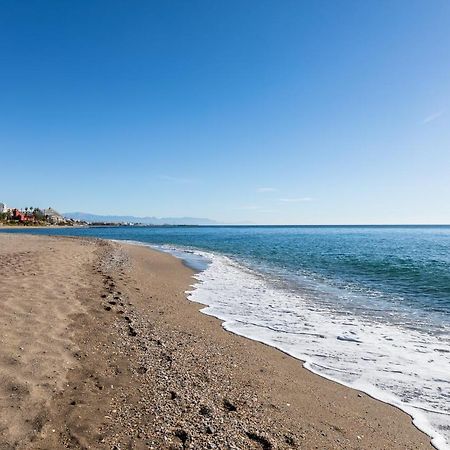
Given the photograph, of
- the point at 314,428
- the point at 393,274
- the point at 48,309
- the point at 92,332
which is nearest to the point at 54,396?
the point at 92,332

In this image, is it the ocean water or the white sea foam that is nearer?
the white sea foam

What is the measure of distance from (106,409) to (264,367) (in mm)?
3433

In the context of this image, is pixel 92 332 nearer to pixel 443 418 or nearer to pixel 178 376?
pixel 178 376

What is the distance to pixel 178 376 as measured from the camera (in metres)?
6.22

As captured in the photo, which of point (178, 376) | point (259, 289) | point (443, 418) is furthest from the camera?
point (259, 289)

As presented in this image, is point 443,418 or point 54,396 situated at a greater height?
point 54,396

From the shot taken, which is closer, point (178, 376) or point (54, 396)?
point (54, 396)

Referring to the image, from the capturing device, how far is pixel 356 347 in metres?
9.08

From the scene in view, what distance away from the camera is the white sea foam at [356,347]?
6.37 meters

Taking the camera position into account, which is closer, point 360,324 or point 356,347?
point 356,347

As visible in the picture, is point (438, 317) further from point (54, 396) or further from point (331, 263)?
point (331, 263)

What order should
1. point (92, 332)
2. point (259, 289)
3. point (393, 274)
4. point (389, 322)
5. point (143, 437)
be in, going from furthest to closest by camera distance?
point (393, 274) → point (259, 289) → point (389, 322) → point (92, 332) → point (143, 437)

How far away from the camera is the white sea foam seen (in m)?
6.37

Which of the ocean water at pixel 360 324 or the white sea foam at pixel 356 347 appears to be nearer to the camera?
the white sea foam at pixel 356 347
